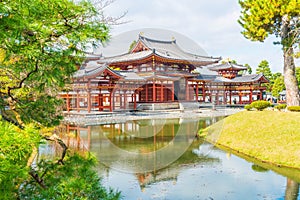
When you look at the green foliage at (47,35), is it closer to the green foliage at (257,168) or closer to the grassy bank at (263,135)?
the green foliage at (257,168)

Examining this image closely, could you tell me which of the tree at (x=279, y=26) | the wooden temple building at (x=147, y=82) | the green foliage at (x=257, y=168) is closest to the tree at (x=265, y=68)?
the wooden temple building at (x=147, y=82)

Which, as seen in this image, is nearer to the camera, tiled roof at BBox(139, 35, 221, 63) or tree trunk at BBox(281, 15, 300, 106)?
tree trunk at BBox(281, 15, 300, 106)

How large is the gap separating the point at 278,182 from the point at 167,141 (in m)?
6.62

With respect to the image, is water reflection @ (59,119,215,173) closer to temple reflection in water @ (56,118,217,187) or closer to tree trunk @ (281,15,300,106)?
temple reflection in water @ (56,118,217,187)

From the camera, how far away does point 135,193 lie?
745 centimetres

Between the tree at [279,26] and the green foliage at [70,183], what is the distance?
1710 centimetres

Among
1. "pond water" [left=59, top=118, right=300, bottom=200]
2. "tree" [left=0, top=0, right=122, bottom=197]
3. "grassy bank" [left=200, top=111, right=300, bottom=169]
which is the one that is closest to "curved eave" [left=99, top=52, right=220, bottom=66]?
"grassy bank" [left=200, top=111, right=300, bottom=169]

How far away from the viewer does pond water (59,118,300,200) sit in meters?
7.52

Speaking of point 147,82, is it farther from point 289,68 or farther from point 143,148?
point 143,148

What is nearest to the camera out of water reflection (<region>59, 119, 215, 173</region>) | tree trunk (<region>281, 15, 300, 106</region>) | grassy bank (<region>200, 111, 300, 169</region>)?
water reflection (<region>59, 119, 215, 173</region>)

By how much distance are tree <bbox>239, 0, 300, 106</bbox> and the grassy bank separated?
3822 mm

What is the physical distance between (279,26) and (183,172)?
14.4 m

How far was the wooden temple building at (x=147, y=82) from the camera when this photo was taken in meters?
25.0

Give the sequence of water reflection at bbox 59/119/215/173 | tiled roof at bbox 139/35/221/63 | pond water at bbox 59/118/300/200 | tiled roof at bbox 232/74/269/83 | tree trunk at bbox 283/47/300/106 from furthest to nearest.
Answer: tiled roof at bbox 232/74/269/83 → tiled roof at bbox 139/35/221/63 → tree trunk at bbox 283/47/300/106 → water reflection at bbox 59/119/215/173 → pond water at bbox 59/118/300/200
